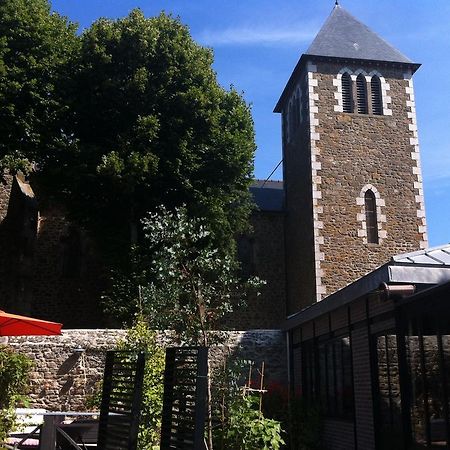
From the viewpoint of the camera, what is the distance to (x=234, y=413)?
6.97m

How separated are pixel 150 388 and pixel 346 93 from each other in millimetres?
14161

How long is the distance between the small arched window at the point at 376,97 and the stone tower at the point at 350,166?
0.03m

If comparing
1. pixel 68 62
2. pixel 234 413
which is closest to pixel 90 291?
pixel 68 62

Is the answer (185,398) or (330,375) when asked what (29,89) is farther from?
(185,398)

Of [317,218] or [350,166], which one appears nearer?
[317,218]

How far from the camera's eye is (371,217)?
18.7 metres

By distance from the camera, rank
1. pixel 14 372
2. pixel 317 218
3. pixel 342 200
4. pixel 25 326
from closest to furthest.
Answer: pixel 25 326 < pixel 14 372 < pixel 317 218 < pixel 342 200

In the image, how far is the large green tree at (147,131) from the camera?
1656 centimetres

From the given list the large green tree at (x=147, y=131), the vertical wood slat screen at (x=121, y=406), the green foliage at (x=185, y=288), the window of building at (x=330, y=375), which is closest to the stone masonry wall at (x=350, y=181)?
the large green tree at (x=147, y=131)

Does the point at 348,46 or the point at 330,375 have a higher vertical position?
the point at 348,46

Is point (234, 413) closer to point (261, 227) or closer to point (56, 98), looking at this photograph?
point (56, 98)

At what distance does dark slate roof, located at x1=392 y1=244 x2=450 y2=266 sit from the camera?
7.29 metres

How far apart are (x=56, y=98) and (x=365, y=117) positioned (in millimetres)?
9420

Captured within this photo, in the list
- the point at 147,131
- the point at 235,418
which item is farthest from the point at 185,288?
the point at 147,131
